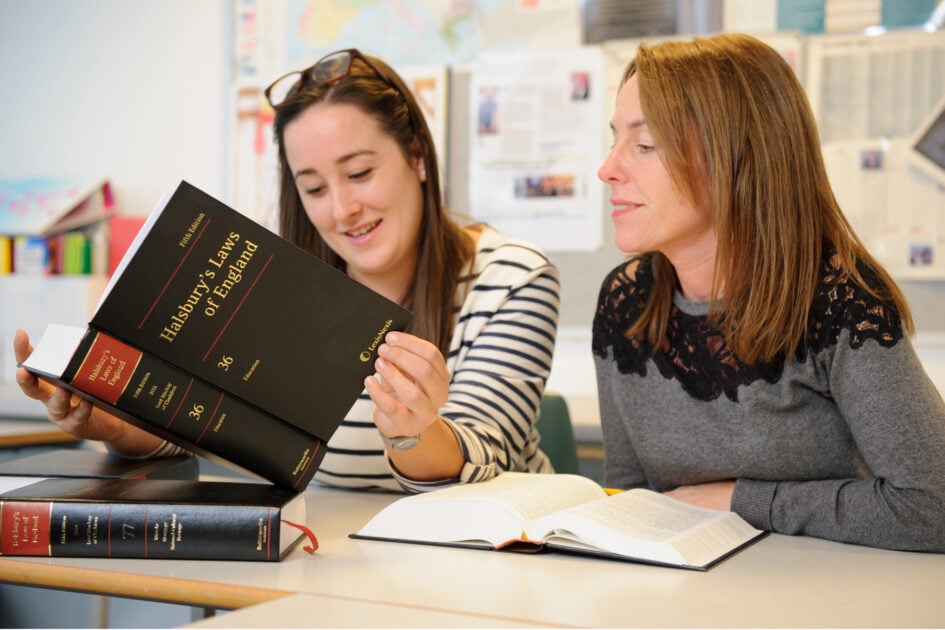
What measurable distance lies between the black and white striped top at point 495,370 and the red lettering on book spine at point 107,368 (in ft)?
1.39

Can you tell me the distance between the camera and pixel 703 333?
117 centimetres

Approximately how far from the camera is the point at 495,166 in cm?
262

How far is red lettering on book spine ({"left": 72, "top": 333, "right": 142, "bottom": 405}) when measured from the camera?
0.85 meters

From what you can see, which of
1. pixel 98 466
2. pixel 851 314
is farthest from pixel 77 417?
pixel 851 314

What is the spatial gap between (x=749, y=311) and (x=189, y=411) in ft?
1.98

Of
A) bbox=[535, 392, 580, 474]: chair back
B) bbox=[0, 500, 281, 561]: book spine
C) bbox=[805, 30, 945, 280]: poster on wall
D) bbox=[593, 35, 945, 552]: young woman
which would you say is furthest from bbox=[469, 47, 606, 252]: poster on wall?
bbox=[0, 500, 281, 561]: book spine

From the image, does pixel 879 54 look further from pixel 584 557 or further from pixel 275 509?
pixel 275 509

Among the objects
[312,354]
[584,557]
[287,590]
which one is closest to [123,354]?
[312,354]

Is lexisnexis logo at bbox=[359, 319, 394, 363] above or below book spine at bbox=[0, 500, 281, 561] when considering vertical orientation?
above

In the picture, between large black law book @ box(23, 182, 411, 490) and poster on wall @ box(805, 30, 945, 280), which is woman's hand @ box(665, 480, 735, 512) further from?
poster on wall @ box(805, 30, 945, 280)

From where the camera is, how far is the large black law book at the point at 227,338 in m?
0.84

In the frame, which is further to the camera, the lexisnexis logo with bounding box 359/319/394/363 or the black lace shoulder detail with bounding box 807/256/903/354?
the black lace shoulder detail with bounding box 807/256/903/354

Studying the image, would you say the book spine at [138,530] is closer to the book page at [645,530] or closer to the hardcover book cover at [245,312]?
the hardcover book cover at [245,312]

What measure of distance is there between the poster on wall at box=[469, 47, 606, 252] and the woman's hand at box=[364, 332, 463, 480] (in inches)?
59.5
